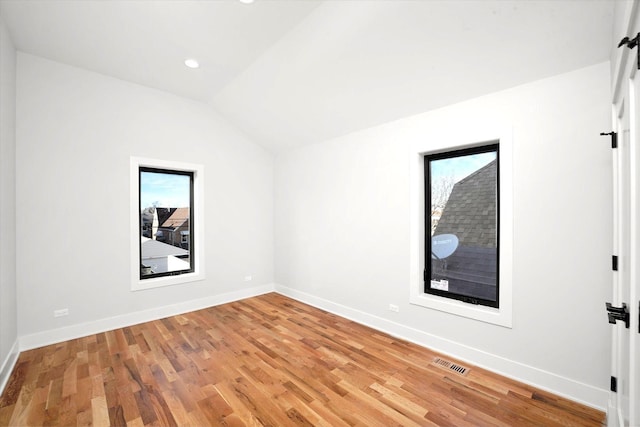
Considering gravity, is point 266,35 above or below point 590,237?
above

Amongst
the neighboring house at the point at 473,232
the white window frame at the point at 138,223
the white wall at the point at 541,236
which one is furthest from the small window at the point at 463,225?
the white window frame at the point at 138,223

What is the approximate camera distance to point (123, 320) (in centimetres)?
357

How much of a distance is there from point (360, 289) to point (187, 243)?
108 inches

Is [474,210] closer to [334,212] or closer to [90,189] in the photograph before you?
[334,212]

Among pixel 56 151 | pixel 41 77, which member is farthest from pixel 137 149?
pixel 41 77

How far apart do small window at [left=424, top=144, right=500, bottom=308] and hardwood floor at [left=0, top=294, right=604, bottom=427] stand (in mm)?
734

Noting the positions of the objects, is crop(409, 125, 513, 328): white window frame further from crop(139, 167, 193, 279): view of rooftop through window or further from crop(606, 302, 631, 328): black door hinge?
crop(139, 167, 193, 279): view of rooftop through window

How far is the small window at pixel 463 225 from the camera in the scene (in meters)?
2.72

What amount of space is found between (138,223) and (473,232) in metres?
4.10

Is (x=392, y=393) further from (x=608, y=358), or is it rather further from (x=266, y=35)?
(x=266, y=35)

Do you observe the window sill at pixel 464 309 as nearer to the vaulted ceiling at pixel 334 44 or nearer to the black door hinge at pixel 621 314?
Answer: the black door hinge at pixel 621 314

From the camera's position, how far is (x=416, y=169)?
309 cm

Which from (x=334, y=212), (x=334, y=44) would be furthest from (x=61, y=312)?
(x=334, y=44)

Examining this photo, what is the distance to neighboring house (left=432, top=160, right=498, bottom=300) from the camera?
2721 mm
